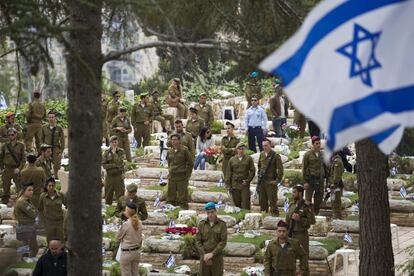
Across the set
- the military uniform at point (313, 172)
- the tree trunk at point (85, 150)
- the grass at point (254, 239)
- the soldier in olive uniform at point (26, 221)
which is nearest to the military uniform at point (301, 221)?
the grass at point (254, 239)

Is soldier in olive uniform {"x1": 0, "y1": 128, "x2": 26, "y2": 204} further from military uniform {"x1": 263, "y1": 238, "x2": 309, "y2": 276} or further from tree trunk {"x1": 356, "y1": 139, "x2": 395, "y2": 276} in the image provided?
tree trunk {"x1": 356, "y1": 139, "x2": 395, "y2": 276}

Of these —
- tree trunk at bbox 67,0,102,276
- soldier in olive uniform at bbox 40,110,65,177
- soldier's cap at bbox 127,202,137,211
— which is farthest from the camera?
soldier in olive uniform at bbox 40,110,65,177

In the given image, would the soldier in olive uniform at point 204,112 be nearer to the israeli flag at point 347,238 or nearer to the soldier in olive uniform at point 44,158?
the soldier in olive uniform at point 44,158

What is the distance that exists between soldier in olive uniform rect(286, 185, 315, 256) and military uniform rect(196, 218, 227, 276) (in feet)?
4.73

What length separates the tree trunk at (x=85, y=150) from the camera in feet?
49.9

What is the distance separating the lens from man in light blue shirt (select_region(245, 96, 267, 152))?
108 feet

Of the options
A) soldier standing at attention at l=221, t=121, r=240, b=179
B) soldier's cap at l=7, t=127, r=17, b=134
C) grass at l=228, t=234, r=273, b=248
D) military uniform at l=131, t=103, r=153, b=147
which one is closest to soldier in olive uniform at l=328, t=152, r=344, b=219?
grass at l=228, t=234, r=273, b=248

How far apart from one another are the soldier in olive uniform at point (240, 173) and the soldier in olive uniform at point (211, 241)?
5.95 m

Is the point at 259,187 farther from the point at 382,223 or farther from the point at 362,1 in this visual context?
the point at 362,1

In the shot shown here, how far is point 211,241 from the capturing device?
852 inches

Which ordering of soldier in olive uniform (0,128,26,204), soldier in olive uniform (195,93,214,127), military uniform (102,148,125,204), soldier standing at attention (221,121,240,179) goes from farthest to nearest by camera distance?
1. soldier in olive uniform (195,93,214,127)
2. soldier standing at attention (221,121,240,179)
3. soldier in olive uniform (0,128,26,204)
4. military uniform (102,148,125,204)

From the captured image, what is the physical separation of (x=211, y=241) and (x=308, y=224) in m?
1.91

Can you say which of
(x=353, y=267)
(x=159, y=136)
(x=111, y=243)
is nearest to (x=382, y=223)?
(x=353, y=267)

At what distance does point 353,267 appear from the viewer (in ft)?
80.2
